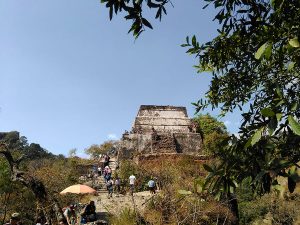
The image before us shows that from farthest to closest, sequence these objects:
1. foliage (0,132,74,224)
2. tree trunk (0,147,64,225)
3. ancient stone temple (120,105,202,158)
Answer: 1. ancient stone temple (120,105,202,158)
2. foliage (0,132,74,224)
3. tree trunk (0,147,64,225)

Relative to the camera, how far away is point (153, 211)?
14898 millimetres

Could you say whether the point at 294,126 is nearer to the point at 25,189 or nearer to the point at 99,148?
the point at 25,189

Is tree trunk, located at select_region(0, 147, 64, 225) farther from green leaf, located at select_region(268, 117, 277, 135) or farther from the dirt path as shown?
green leaf, located at select_region(268, 117, 277, 135)

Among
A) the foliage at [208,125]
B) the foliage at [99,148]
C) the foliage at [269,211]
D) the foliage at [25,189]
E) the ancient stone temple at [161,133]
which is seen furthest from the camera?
the foliage at [99,148]

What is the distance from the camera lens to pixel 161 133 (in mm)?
31734

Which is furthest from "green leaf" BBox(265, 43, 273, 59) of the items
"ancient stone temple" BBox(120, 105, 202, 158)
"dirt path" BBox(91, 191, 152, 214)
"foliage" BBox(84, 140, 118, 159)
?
"foliage" BBox(84, 140, 118, 159)

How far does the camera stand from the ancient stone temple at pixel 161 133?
101 feet

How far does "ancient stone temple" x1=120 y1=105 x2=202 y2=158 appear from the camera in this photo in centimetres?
3073

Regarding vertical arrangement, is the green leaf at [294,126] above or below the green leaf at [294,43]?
below

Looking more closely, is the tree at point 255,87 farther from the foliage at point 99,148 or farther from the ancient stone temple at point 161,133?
the foliage at point 99,148

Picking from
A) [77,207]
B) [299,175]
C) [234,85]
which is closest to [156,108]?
[77,207]

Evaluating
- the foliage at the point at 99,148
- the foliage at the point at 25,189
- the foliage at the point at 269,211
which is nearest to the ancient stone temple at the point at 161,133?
the foliage at the point at 25,189

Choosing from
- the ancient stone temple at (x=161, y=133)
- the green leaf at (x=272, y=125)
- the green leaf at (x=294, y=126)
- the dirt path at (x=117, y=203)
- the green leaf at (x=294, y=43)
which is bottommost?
the dirt path at (x=117, y=203)

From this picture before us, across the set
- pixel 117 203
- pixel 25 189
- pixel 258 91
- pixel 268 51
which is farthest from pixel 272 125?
pixel 117 203
